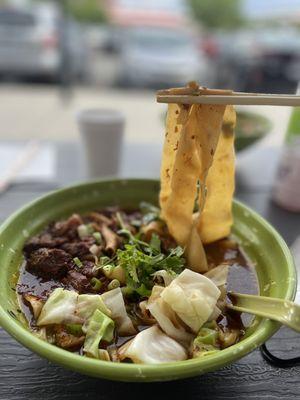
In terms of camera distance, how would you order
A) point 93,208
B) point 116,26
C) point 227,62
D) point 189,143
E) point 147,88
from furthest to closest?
point 116,26 < point 227,62 < point 147,88 < point 93,208 < point 189,143

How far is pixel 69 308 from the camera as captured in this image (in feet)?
3.09

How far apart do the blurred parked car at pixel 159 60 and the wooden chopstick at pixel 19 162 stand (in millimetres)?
4878

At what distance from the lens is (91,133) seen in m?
1.82

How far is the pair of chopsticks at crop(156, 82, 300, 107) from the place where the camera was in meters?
1.01

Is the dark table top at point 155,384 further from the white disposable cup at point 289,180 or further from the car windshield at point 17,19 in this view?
the car windshield at point 17,19

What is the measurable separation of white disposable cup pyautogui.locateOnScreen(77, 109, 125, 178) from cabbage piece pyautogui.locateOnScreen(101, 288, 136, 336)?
0.97m

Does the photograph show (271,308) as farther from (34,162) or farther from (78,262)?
(34,162)

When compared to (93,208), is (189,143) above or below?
above

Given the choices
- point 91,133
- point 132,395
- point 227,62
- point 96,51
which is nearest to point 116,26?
point 96,51

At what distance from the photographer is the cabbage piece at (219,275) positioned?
105 cm

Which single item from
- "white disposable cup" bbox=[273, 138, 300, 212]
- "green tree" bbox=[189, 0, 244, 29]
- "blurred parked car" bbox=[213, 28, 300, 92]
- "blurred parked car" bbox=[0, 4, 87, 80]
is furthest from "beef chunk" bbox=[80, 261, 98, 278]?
"green tree" bbox=[189, 0, 244, 29]

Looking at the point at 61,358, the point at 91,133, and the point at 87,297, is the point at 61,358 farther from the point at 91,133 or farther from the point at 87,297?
the point at 91,133

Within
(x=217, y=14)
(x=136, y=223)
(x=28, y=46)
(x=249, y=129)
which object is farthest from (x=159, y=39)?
(x=136, y=223)

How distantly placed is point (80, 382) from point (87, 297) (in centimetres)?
18
